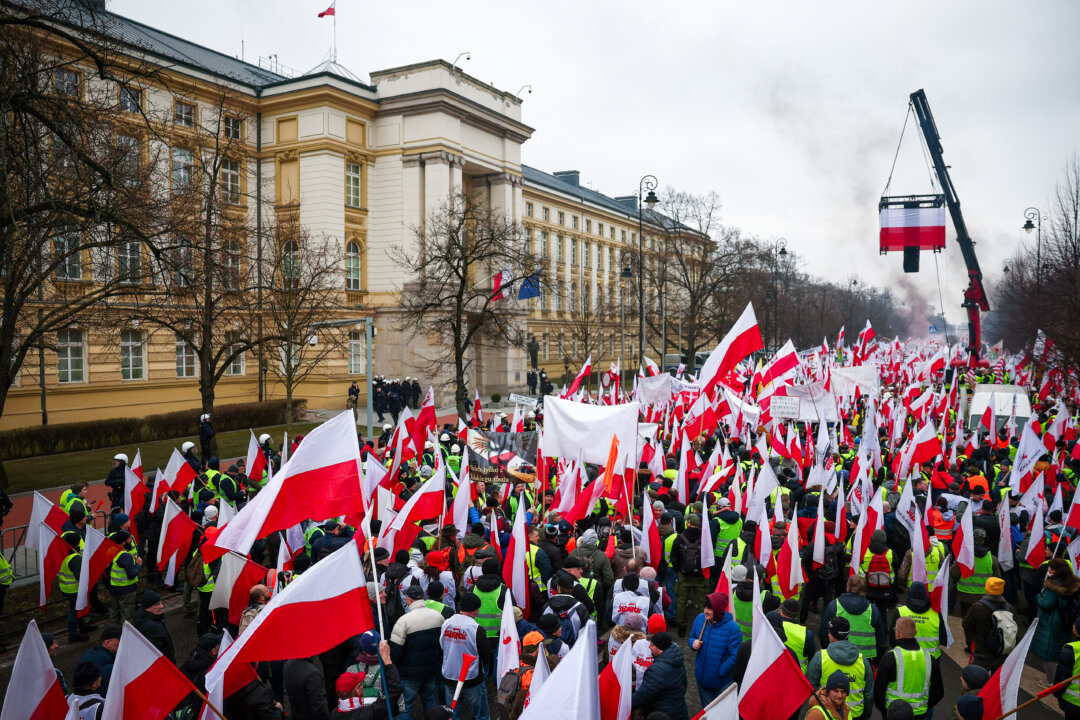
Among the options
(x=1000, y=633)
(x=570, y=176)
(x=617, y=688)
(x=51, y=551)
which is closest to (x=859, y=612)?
(x=1000, y=633)

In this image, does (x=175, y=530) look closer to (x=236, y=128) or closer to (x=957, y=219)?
(x=236, y=128)

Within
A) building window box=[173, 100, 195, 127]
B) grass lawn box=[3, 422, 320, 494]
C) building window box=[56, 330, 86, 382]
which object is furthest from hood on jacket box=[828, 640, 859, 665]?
building window box=[56, 330, 86, 382]

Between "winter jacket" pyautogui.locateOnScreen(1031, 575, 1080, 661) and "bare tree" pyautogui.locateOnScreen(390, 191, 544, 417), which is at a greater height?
"bare tree" pyautogui.locateOnScreen(390, 191, 544, 417)

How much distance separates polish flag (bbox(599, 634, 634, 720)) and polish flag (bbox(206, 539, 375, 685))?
179 cm

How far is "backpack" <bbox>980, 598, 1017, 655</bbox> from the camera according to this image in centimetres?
752

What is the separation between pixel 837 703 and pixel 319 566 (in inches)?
152

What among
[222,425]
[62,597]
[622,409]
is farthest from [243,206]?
[622,409]

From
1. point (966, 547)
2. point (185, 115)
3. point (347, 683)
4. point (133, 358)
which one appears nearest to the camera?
point (347, 683)

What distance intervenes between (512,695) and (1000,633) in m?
5.00

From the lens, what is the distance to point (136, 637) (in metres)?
4.83

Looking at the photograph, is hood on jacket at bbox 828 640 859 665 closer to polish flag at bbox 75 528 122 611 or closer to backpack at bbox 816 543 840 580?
backpack at bbox 816 543 840 580

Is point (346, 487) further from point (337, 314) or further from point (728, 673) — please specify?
point (337, 314)

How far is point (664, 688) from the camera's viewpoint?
6.01m

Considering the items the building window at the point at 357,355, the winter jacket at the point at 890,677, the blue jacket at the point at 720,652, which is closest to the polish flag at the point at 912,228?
the building window at the point at 357,355
